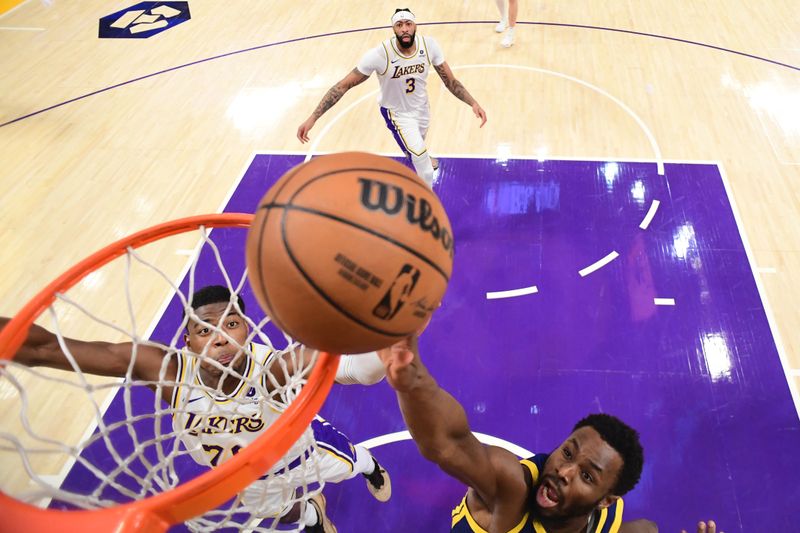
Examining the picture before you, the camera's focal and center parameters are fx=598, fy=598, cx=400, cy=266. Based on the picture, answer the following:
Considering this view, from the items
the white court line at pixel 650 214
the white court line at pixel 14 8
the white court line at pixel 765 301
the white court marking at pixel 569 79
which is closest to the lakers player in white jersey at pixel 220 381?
the white court line at pixel 765 301

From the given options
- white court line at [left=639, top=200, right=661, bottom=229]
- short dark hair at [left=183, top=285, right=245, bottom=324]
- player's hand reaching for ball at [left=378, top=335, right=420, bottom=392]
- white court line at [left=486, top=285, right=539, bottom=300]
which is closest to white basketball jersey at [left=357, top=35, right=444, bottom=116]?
white court line at [left=486, top=285, right=539, bottom=300]

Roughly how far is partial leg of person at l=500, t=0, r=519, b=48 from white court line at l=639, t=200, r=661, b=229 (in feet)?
12.1

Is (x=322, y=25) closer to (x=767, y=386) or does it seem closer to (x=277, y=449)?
(x=767, y=386)

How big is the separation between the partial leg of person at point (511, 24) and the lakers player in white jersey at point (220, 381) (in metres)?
6.28

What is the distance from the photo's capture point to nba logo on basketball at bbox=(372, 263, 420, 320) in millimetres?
1650

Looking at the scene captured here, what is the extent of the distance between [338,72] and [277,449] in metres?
6.81

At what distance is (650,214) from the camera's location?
5.26 metres

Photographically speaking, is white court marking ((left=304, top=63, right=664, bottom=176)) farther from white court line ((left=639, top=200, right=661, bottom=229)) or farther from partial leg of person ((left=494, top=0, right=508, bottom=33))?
partial leg of person ((left=494, top=0, right=508, bottom=33))

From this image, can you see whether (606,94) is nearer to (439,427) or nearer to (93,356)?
(439,427)

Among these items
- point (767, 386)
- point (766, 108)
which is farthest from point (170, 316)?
point (766, 108)

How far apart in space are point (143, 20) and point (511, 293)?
810 cm

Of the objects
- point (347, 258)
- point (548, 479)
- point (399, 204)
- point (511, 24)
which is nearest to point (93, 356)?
point (347, 258)

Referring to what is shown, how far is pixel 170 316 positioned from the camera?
4715 millimetres

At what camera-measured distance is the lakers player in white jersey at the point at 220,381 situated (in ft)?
8.30
